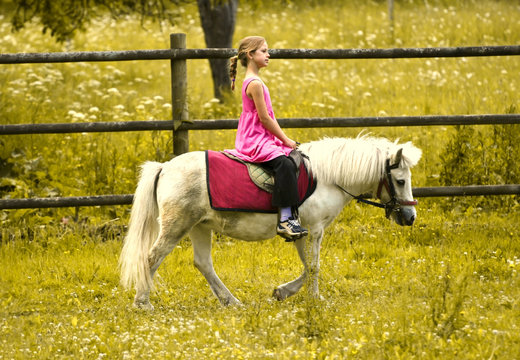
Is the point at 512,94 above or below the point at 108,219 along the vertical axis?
above

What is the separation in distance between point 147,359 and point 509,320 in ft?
7.10

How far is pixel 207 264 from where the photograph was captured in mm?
5422

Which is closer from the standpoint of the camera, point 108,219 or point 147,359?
point 147,359

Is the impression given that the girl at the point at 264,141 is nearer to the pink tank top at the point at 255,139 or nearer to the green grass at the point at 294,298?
the pink tank top at the point at 255,139

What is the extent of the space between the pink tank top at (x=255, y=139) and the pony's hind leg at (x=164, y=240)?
0.59 m

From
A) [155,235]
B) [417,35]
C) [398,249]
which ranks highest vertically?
[417,35]

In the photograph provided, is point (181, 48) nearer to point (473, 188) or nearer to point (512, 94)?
point (473, 188)

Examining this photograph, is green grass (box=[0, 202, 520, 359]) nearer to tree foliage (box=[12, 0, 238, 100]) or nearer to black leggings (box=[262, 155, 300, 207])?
black leggings (box=[262, 155, 300, 207])

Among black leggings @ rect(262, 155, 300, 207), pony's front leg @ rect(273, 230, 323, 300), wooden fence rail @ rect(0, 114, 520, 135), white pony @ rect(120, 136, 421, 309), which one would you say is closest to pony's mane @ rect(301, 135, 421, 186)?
white pony @ rect(120, 136, 421, 309)

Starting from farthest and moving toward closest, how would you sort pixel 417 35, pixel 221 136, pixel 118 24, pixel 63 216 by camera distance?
pixel 118 24, pixel 417 35, pixel 221 136, pixel 63 216

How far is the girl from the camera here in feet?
16.4

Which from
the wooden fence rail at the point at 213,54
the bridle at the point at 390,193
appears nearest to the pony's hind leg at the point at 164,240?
the bridle at the point at 390,193

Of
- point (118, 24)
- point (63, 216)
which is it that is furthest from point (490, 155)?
point (118, 24)

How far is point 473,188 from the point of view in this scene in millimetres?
6793
